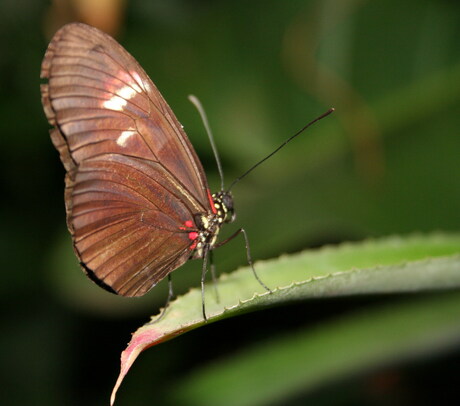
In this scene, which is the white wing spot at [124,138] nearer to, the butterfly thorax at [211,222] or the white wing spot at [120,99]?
the white wing spot at [120,99]

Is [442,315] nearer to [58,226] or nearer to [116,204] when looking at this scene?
[116,204]

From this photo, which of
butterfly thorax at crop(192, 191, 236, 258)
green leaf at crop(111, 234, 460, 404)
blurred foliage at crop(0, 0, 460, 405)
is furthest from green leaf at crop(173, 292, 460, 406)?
butterfly thorax at crop(192, 191, 236, 258)

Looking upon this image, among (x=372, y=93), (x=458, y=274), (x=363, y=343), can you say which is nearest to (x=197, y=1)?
(x=372, y=93)

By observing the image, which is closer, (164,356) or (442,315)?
(442,315)

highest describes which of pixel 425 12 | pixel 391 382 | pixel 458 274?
pixel 425 12

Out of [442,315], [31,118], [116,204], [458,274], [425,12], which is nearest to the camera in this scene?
[458,274]

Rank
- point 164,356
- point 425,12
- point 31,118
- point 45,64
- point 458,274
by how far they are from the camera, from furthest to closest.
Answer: point 425,12, point 31,118, point 164,356, point 45,64, point 458,274

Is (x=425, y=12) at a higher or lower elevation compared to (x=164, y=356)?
higher

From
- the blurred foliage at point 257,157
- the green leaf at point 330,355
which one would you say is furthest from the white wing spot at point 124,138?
the green leaf at point 330,355
